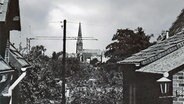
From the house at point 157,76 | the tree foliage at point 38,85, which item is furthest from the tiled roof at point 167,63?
the tree foliage at point 38,85

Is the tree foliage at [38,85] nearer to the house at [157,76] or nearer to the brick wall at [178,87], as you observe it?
the house at [157,76]

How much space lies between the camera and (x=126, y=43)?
38375mm

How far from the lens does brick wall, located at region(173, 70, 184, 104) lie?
12.0m

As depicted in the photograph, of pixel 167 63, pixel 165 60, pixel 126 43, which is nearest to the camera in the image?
pixel 167 63

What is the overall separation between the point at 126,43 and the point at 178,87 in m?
26.3

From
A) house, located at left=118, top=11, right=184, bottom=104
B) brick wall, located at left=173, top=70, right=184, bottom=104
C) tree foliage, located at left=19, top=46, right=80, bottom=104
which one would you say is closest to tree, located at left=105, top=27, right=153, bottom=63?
tree foliage, located at left=19, top=46, right=80, bottom=104

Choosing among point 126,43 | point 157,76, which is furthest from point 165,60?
point 126,43

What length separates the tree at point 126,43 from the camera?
1489 inches

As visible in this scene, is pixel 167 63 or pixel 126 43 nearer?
pixel 167 63

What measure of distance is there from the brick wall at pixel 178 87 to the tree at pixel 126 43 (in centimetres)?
2526

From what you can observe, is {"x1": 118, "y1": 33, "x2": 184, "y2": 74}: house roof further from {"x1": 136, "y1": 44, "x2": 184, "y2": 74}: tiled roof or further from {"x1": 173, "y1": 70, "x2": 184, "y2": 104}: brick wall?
{"x1": 173, "y1": 70, "x2": 184, "y2": 104}: brick wall

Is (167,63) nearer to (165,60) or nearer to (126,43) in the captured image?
(165,60)

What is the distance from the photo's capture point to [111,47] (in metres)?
37.8

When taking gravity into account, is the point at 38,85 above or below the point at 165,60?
below
